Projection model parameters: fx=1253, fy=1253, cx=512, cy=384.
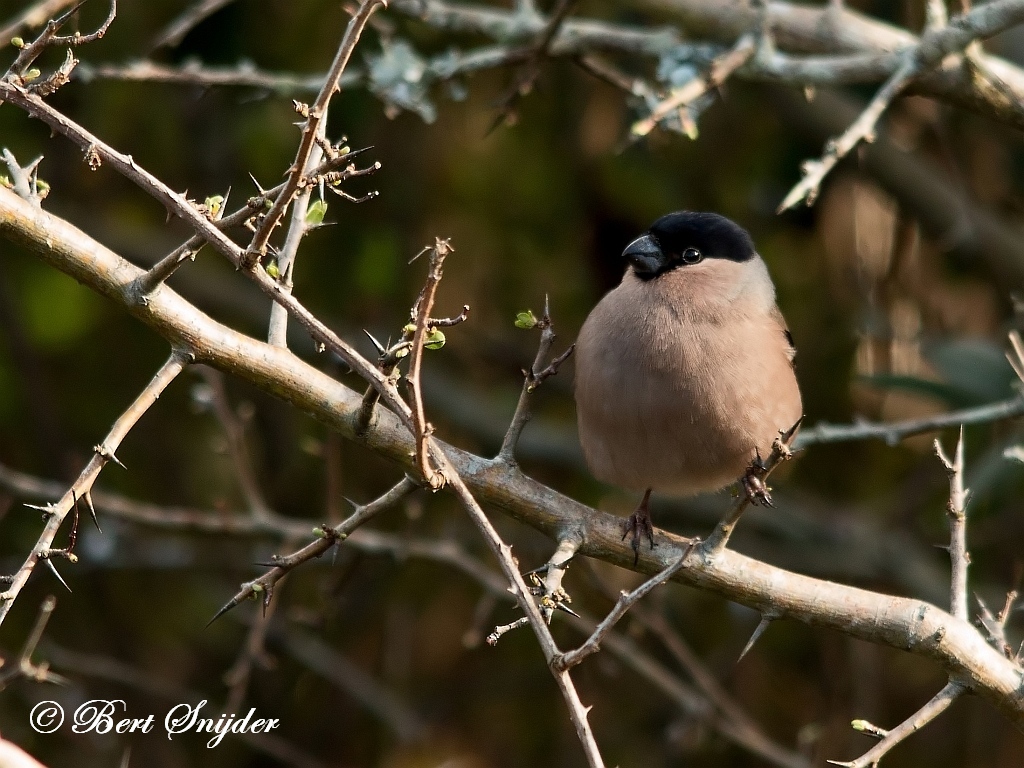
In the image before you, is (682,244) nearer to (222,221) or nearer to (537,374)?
(537,374)

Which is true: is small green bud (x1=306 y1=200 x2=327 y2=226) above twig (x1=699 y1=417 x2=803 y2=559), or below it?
above

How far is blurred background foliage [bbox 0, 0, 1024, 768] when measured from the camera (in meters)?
6.14

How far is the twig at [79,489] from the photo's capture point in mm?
2332

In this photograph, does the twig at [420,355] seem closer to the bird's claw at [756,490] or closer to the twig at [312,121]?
the twig at [312,121]

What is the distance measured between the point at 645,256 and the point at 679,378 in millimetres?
635

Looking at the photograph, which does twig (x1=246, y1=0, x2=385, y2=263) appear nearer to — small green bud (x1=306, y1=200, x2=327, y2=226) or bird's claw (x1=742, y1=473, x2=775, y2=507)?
small green bud (x1=306, y1=200, x2=327, y2=226)

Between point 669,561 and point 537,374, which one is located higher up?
point 537,374

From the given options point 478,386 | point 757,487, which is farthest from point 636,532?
point 478,386

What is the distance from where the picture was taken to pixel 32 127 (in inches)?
235

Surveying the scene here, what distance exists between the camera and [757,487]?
312 cm

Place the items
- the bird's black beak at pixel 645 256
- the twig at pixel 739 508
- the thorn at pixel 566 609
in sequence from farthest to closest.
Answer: the bird's black beak at pixel 645 256, the twig at pixel 739 508, the thorn at pixel 566 609

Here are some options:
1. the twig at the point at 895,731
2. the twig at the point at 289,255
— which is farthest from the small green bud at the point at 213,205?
the twig at the point at 895,731

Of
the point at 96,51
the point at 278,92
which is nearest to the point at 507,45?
the point at 278,92

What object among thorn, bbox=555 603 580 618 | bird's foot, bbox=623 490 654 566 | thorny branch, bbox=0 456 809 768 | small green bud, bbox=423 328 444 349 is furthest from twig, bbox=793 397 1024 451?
small green bud, bbox=423 328 444 349
